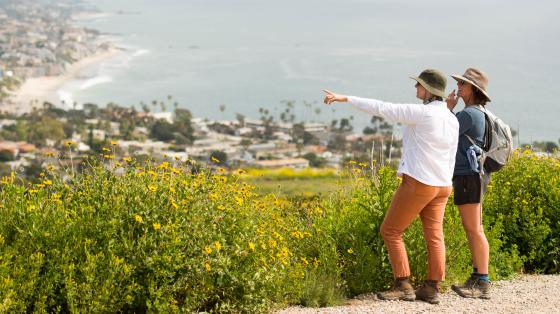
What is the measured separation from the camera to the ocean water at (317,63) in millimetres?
62406

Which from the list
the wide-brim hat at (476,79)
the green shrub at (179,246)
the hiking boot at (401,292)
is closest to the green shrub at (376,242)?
the green shrub at (179,246)

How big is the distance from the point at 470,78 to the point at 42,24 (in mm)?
160041

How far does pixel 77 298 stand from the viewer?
3318mm

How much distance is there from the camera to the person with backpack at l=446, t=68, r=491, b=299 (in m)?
4.03

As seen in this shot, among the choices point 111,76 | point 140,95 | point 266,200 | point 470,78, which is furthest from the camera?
point 111,76

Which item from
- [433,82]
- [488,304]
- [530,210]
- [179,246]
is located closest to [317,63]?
[530,210]

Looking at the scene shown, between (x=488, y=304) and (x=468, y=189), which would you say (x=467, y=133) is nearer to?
(x=468, y=189)

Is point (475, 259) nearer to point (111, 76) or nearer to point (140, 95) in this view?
point (140, 95)

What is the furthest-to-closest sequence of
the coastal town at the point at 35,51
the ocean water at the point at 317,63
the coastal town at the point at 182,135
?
1. the coastal town at the point at 35,51
2. the ocean water at the point at 317,63
3. the coastal town at the point at 182,135

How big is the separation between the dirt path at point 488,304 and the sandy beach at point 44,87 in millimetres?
69457

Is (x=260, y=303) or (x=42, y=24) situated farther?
(x=42, y=24)

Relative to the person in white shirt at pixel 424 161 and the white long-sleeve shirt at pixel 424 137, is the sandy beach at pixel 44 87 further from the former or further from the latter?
the white long-sleeve shirt at pixel 424 137

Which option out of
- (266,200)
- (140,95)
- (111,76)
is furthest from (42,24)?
(266,200)

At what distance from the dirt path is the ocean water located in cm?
2553
